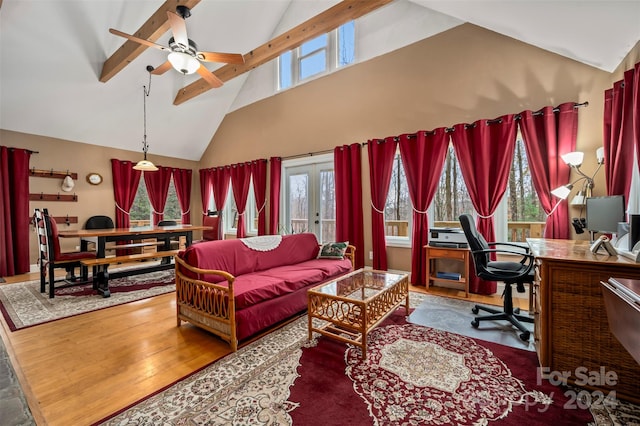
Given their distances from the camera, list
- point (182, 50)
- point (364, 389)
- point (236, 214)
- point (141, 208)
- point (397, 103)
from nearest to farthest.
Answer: point (364, 389) → point (182, 50) → point (397, 103) → point (141, 208) → point (236, 214)

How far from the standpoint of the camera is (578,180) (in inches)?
119

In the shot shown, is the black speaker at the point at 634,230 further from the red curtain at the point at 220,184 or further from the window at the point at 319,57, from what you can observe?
the red curtain at the point at 220,184

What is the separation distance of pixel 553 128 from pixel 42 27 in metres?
6.79

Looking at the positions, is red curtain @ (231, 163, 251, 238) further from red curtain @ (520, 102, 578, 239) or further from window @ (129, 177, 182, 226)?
red curtain @ (520, 102, 578, 239)

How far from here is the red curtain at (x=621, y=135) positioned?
2.21 m

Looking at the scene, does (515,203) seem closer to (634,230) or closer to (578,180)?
(578,180)

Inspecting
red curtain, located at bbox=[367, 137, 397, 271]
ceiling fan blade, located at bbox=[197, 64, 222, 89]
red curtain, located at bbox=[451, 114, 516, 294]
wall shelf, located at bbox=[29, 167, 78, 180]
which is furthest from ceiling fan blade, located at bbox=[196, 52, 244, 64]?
wall shelf, located at bbox=[29, 167, 78, 180]

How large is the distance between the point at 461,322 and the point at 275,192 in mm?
4164

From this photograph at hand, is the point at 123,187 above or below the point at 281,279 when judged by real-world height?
above

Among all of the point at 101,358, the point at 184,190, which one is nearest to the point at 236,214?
the point at 184,190

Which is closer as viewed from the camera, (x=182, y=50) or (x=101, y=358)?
(x=101, y=358)

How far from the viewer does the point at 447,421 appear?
145 cm

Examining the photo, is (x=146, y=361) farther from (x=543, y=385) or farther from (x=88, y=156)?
(x=88, y=156)

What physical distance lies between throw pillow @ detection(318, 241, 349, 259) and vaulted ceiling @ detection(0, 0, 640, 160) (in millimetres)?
3062
